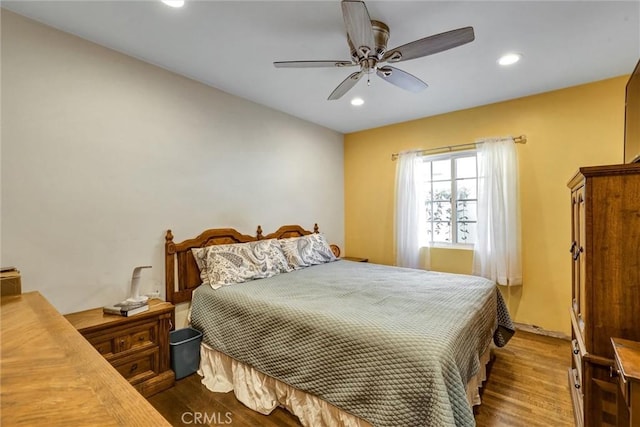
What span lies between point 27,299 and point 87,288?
2.77 feet

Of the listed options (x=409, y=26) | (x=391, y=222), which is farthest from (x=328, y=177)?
(x=409, y=26)

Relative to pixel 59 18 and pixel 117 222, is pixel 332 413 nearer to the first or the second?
pixel 117 222

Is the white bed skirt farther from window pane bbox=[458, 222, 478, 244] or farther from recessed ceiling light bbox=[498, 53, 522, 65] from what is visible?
recessed ceiling light bbox=[498, 53, 522, 65]

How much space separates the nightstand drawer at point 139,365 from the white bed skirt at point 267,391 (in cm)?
35

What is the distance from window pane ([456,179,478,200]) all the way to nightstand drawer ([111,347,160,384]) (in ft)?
11.8

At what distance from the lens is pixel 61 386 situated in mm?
621

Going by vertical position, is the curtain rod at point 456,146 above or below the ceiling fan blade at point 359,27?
below

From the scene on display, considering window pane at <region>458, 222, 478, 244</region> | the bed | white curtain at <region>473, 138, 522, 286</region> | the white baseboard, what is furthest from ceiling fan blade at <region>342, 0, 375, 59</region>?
the white baseboard

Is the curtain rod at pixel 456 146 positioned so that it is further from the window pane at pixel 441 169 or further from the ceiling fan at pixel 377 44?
the ceiling fan at pixel 377 44

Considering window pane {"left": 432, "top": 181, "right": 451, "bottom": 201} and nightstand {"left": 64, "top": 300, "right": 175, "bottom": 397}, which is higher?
window pane {"left": 432, "top": 181, "right": 451, "bottom": 201}

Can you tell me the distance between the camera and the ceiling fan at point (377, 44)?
1.53m

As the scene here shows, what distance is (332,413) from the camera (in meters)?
1.65

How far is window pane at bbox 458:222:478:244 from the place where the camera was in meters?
3.62

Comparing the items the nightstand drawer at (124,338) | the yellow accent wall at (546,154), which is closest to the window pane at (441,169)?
the yellow accent wall at (546,154)
